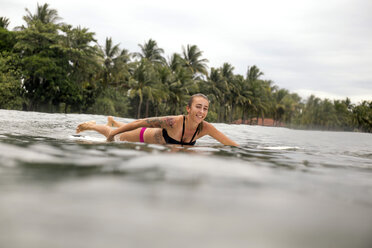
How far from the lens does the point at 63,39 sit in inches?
1232

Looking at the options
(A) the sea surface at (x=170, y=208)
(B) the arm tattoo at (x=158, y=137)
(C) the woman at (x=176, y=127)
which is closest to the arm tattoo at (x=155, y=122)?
(C) the woman at (x=176, y=127)

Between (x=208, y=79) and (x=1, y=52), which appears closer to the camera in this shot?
(x=1, y=52)

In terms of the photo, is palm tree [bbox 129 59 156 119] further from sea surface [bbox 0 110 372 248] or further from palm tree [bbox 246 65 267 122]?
sea surface [bbox 0 110 372 248]

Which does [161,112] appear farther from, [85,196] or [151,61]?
[85,196]

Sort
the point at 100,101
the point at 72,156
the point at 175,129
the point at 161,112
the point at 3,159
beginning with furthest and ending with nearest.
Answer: the point at 161,112 → the point at 100,101 → the point at 175,129 → the point at 72,156 → the point at 3,159

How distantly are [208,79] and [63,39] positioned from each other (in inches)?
901

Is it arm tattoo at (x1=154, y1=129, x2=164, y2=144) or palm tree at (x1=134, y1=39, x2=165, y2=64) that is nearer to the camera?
arm tattoo at (x1=154, y1=129, x2=164, y2=144)

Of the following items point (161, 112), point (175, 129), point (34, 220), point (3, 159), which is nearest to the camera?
point (34, 220)

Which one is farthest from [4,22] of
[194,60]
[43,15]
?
[194,60]

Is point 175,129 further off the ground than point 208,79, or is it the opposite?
point 208,79

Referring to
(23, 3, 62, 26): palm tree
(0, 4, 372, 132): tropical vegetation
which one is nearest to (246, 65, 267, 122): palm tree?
(0, 4, 372, 132): tropical vegetation

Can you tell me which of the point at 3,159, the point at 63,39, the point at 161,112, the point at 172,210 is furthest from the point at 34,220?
the point at 161,112

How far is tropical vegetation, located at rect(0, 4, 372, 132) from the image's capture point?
30031 mm

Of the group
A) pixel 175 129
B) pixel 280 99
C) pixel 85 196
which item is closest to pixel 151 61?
pixel 280 99
